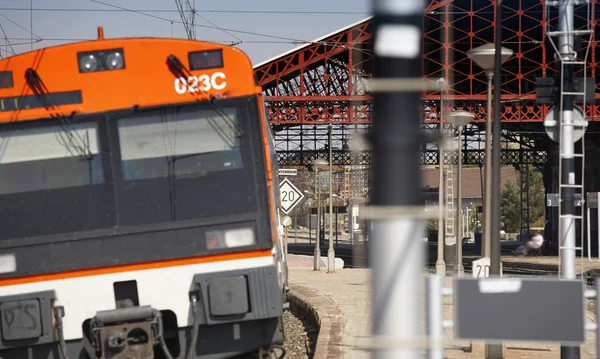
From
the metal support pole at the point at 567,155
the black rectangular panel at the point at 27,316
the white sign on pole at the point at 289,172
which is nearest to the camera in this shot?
the black rectangular panel at the point at 27,316

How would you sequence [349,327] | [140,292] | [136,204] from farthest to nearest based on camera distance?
[349,327], [136,204], [140,292]

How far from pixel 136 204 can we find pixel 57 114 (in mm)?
1030

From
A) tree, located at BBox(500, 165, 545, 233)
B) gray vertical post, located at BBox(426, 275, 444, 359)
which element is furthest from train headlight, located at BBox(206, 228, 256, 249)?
tree, located at BBox(500, 165, 545, 233)

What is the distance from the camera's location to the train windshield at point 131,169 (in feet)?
27.6

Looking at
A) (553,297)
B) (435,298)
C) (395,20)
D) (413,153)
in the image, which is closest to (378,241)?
(413,153)

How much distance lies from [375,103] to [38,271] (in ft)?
20.1

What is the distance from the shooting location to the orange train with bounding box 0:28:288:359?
8.21 meters

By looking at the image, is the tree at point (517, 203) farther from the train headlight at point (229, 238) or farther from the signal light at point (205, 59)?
the train headlight at point (229, 238)

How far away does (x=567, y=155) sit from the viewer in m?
9.00

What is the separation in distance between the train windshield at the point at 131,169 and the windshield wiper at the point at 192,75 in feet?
0.04

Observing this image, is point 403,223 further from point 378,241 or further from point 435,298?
point 435,298

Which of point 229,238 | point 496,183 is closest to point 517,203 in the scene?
point 496,183

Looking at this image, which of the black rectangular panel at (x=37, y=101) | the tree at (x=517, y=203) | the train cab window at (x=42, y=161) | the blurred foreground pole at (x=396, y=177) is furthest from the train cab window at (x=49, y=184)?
the tree at (x=517, y=203)

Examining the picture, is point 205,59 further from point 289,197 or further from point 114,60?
point 289,197
